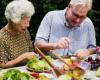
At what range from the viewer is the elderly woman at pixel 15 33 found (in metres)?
4.43

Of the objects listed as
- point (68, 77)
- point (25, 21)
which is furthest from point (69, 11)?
point (68, 77)

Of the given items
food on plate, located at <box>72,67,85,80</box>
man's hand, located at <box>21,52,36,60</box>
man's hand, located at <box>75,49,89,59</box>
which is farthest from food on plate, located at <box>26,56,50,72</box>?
man's hand, located at <box>75,49,89,59</box>

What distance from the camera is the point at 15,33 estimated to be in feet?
15.2

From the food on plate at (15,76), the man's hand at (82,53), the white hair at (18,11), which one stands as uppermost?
the white hair at (18,11)

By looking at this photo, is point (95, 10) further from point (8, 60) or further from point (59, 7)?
point (8, 60)

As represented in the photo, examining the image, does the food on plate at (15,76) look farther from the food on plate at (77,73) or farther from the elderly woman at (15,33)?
the elderly woman at (15,33)

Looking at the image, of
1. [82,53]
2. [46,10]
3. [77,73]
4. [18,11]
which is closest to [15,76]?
[77,73]

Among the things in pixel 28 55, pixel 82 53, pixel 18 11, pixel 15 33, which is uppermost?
pixel 18 11

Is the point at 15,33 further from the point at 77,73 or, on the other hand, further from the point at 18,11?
the point at 77,73

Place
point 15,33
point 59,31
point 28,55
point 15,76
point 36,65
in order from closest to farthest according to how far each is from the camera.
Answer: point 15,76 < point 36,65 < point 28,55 < point 15,33 < point 59,31

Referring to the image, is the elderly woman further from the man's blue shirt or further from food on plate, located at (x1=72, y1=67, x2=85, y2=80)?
food on plate, located at (x1=72, y1=67, x2=85, y2=80)

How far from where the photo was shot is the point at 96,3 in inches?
287

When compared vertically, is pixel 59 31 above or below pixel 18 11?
below

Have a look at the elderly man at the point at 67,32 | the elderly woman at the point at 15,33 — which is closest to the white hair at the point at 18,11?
the elderly woman at the point at 15,33
